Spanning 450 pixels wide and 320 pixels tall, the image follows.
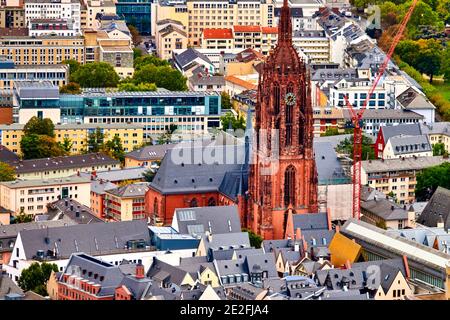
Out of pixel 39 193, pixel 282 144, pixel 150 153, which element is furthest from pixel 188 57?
pixel 282 144

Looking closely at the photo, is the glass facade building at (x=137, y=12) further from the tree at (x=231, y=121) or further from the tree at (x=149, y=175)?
the tree at (x=149, y=175)

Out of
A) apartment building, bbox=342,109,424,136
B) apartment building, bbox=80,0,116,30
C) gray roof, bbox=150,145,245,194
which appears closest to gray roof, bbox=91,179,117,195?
gray roof, bbox=150,145,245,194

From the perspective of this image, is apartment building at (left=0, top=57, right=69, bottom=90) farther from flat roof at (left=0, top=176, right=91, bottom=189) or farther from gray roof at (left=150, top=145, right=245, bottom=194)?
gray roof at (left=150, top=145, right=245, bottom=194)

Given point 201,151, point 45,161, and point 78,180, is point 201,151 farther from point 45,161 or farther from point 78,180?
point 45,161

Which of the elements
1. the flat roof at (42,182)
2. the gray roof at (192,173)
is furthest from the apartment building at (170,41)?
the gray roof at (192,173)

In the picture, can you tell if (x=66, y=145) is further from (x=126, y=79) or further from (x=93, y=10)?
(x=93, y=10)
